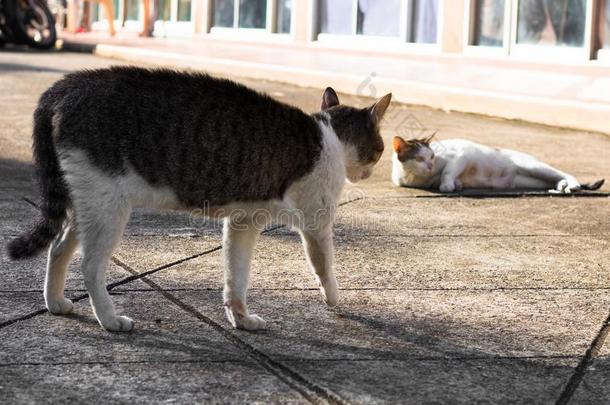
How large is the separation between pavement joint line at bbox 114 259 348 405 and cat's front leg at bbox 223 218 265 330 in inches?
3.1

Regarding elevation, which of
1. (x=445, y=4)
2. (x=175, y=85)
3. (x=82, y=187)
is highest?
(x=445, y=4)

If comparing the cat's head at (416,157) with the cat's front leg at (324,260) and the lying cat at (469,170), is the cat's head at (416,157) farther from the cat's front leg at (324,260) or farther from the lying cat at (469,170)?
the cat's front leg at (324,260)

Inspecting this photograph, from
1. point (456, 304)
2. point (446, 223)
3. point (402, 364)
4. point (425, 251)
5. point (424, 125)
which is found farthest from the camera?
point (424, 125)

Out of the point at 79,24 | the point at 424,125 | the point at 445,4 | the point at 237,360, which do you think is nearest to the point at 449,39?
the point at 445,4

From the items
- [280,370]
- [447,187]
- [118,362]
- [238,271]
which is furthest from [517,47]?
[118,362]

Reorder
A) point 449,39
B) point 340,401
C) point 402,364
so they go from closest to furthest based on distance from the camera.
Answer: point 340,401 → point 402,364 → point 449,39

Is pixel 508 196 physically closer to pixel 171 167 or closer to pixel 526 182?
pixel 526 182

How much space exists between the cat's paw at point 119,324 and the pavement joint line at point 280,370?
0.34 meters

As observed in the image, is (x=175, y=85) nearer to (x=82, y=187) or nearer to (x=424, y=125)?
(x=82, y=187)

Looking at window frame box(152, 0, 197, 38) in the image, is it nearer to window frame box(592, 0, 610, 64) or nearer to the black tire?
the black tire

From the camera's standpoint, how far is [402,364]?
4.08m

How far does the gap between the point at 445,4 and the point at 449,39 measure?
0.51m

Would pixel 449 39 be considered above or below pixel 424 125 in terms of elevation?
above

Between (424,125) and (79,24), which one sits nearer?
(424,125)
